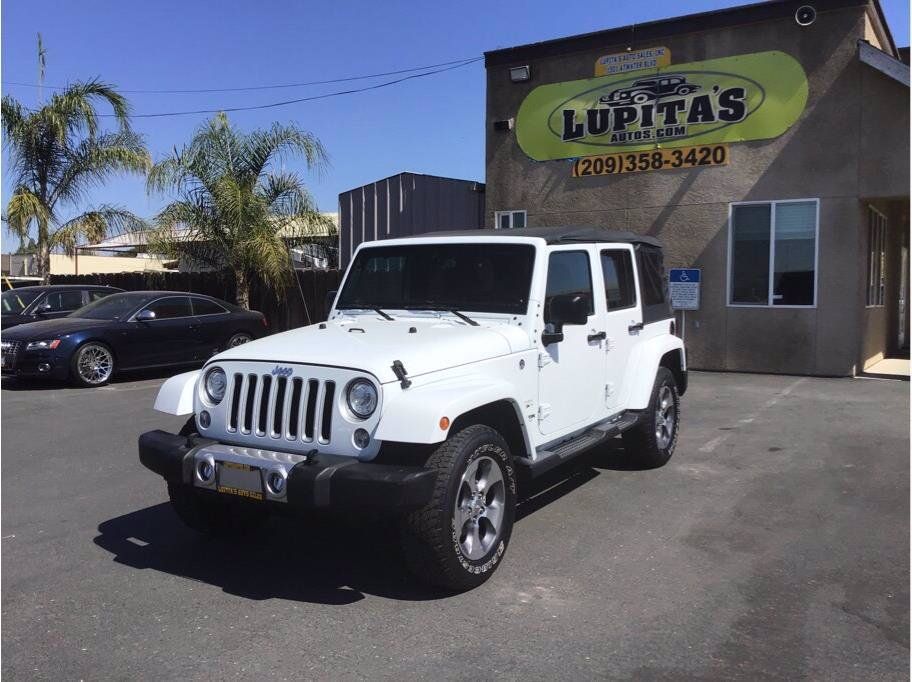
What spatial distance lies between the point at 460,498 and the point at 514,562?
2.35 feet

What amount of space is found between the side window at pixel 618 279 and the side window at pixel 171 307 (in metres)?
8.66

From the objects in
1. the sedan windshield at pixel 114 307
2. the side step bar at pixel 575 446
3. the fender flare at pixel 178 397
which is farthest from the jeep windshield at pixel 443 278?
the sedan windshield at pixel 114 307

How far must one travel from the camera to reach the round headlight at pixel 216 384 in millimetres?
4492

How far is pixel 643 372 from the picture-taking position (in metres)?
6.41

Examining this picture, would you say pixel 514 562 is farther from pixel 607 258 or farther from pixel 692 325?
pixel 692 325

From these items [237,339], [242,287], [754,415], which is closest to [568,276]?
[754,415]

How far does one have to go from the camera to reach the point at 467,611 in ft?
12.9

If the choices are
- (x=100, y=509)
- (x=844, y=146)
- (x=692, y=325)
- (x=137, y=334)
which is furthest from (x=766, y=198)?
(x=100, y=509)

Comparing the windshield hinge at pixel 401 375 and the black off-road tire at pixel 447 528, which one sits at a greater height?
the windshield hinge at pixel 401 375

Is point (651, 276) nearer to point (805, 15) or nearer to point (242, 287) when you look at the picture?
point (805, 15)

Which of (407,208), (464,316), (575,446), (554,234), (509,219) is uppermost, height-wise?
(407,208)

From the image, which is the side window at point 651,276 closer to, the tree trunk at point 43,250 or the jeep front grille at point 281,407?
the jeep front grille at point 281,407

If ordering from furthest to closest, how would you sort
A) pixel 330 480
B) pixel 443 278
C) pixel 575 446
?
pixel 443 278
pixel 575 446
pixel 330 480

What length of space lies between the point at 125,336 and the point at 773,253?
10.0 meters
